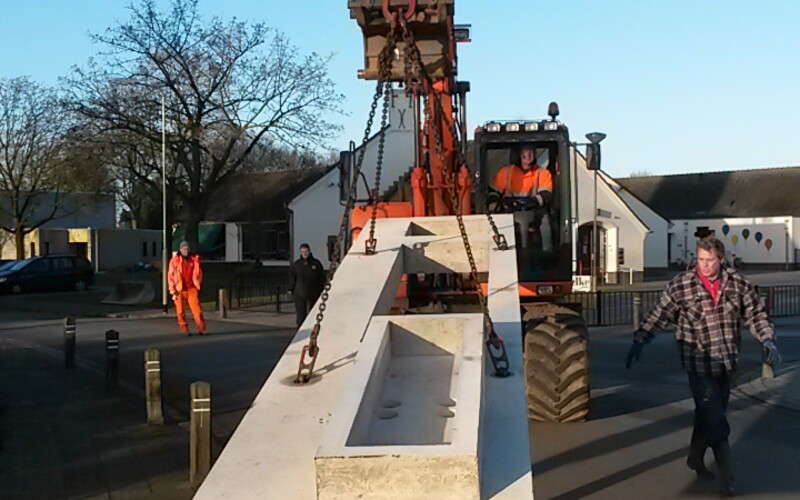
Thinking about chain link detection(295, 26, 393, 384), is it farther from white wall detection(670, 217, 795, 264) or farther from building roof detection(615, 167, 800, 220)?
building roof detection(615, 167, 800, 220)

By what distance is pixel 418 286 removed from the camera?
31.2 feet

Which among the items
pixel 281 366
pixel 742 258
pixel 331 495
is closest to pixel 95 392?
pixel 281 366

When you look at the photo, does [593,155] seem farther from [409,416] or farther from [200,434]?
[409,416]

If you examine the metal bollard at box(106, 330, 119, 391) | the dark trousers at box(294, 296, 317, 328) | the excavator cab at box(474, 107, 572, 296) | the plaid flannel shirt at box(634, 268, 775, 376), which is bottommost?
the metal bollard at box(106, 330, 119, 391)

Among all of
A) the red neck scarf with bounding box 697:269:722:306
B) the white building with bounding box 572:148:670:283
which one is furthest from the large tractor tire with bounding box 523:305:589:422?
the white building with bounding box 572:148:670:283

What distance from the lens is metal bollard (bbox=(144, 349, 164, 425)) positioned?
9.70 m

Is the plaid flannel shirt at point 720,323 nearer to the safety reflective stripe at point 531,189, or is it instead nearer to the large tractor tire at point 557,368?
the large tractor tire at point 557,368

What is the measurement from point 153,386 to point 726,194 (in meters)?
55.4

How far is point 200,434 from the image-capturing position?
24.3ft

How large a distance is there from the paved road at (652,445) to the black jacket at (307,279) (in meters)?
4.93

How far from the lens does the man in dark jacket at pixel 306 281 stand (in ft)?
51.2

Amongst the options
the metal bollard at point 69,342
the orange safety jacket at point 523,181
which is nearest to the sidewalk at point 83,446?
the metal bollard at point 69,342

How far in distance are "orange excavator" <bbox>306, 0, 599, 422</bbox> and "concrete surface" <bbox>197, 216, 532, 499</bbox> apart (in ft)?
0.46

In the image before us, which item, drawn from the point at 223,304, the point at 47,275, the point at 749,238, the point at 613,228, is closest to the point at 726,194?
the point at 749,238
